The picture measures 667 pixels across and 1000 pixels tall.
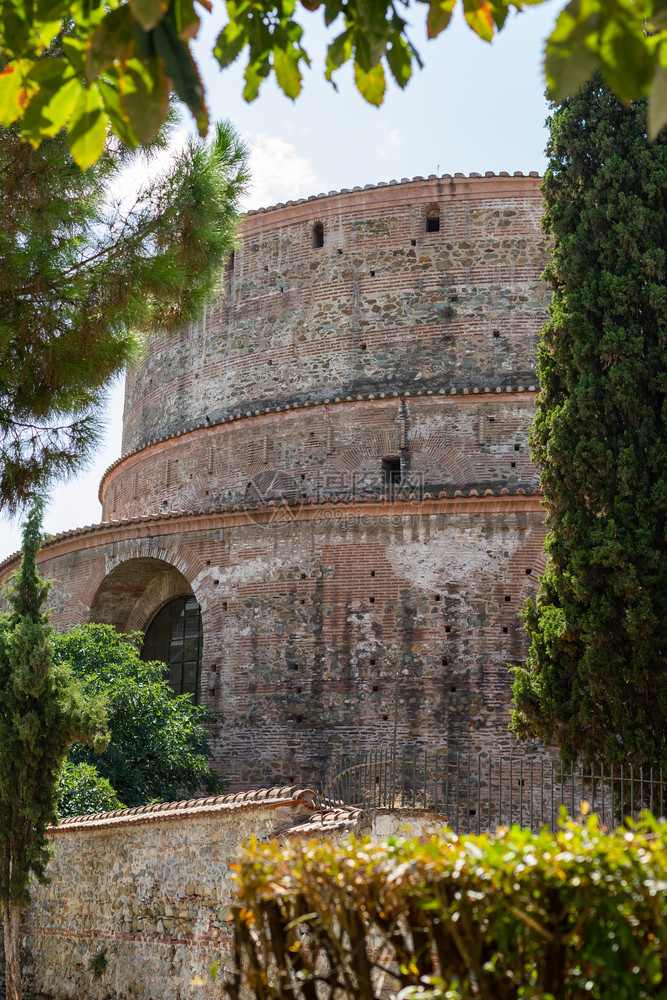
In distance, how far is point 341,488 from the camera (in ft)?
46.6

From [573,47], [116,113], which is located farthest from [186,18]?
[573,47]

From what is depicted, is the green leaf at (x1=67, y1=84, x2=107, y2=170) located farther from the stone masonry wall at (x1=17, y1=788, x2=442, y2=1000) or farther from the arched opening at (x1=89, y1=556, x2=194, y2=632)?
the arched opening at (x1=89, y1=556, x2=194, y2=632)

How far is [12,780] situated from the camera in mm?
8445

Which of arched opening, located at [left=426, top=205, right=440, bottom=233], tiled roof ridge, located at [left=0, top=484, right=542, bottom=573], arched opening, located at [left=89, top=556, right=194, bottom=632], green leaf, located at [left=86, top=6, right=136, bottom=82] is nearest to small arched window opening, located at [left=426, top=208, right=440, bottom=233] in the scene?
arched opening, located at [left=426, top=205, right=440, bottom=233]

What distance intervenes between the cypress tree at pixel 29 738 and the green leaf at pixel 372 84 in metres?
5.75

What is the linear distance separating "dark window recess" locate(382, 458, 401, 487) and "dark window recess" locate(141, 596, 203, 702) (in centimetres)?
305

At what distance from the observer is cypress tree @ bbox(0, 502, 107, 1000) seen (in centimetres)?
830

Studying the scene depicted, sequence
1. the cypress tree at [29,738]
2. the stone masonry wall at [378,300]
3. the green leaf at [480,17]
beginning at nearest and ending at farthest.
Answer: the green leaf at [480,17] → the cypress tree at [29,738] → the stone masonry wall at [378,300]

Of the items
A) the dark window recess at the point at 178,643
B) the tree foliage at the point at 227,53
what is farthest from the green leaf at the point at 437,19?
the dark window recess at the point at 178,643

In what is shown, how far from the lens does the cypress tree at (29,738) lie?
830cm

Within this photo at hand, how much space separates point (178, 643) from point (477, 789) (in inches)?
223

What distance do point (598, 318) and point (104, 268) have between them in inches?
184

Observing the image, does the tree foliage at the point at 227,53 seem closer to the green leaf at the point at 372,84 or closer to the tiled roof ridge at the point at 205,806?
the green leaf at the point at 372,84

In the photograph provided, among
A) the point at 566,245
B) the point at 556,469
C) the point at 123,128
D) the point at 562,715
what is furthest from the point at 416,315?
the point at 123,128
